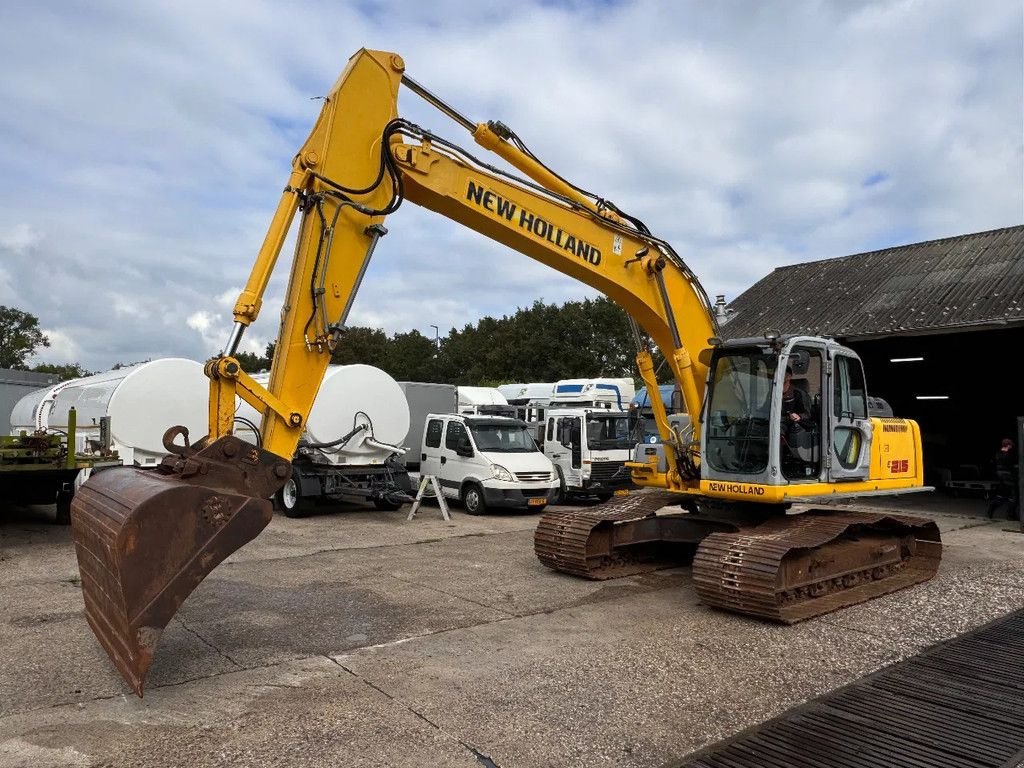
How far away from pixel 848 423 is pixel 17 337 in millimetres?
64073

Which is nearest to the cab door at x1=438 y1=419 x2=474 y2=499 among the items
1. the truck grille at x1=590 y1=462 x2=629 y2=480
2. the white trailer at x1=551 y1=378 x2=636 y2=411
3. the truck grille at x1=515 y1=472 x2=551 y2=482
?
the truck grille at x1=515 y1=472 x2=551 y2=482

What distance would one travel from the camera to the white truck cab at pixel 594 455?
52.5 ft

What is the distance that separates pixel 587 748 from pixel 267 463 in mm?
2763

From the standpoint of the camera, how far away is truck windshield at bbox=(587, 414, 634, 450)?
16.1m

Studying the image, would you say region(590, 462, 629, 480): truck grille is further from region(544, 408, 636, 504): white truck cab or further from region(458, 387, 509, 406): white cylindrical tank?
region(458, 387, 509, 406): white cylindrical tank

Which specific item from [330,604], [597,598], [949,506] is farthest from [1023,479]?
[330,604]

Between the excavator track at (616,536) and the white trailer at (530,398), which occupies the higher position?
the white trailer at (530,398)

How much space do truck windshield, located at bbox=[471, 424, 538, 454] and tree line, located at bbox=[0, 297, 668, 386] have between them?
31933 mm

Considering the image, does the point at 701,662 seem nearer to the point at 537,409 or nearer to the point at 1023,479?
the point at 1023,479

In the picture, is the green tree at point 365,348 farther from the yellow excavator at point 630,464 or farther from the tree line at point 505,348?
the yellow excavator at point 630,464

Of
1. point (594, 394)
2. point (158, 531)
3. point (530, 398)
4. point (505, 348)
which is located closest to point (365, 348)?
point (505, 348)

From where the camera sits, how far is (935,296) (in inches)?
642

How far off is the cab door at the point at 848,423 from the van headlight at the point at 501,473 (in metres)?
7.42

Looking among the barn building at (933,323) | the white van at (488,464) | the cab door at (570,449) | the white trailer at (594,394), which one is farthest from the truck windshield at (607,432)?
the white trailer at (594,394)
